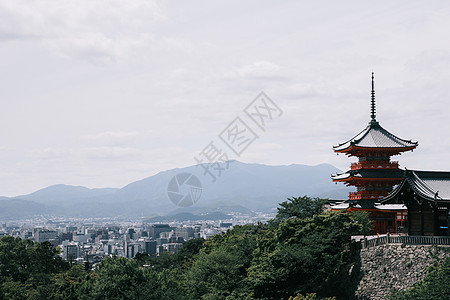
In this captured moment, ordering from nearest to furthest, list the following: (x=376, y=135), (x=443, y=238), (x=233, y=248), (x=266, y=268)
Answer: (x=443, y=238) < (x=266, y=268) < (x=233, y=248) < (x=376, y=135)

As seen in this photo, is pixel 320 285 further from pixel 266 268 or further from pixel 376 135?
pixel 376 135

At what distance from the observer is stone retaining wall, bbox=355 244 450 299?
96.8 feet

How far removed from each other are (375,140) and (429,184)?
45.4ft

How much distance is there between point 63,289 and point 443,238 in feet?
102

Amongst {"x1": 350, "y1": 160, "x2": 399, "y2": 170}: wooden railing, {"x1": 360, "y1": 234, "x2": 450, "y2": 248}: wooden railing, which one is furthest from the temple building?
{"x1": 350, "y1": 160, "x2": 399, "y2": 170}: wooden railing

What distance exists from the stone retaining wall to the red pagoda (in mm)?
10714

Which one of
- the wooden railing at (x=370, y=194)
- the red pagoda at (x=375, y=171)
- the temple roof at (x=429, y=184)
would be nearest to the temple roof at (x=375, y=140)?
the red pagoda at (x=375, y=171)

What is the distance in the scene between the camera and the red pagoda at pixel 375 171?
44.0 meters

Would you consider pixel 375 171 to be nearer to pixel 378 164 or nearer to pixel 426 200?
pixel 378 164

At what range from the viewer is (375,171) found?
4562 centimetres

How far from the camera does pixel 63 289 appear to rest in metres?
46.6

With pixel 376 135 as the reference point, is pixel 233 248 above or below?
below

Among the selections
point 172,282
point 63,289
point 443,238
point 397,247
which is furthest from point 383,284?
point 63,289

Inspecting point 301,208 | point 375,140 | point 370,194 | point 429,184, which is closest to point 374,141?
point 375,140
